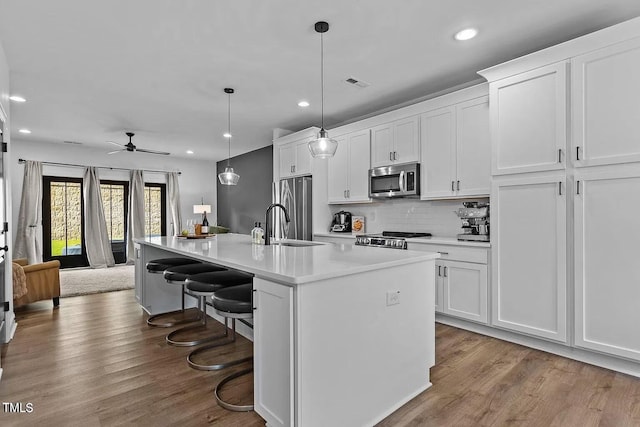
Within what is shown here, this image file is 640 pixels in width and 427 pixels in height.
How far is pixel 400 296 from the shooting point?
1.96 meters

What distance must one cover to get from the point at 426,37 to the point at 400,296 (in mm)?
2071

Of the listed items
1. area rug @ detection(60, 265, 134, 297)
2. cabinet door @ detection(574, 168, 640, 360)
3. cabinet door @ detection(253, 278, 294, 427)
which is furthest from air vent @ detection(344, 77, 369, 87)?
area rug @ detection(60, 265, 134, 297)

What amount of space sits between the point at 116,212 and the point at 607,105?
823 cm

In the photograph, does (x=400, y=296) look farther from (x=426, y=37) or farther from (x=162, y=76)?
(x=162, y=76)

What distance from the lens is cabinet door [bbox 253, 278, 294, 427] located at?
1.56 metres

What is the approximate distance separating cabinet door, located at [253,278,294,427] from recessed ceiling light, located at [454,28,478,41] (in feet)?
7.90

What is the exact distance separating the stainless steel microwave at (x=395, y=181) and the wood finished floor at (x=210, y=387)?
5.34 feet

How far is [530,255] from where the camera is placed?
2783 millimetres

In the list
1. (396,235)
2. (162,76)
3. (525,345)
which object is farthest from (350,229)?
(162,76)

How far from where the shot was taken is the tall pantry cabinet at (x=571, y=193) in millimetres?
2330

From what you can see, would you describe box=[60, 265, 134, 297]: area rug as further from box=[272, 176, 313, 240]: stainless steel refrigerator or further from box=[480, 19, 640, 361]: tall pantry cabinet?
box=[480, 19, 640, 361]: tall pantry cabinet

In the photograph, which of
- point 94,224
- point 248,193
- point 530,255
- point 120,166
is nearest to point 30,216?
point 94,224

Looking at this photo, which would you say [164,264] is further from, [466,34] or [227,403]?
[466,34]

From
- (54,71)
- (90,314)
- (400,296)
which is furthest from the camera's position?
(90,314)
